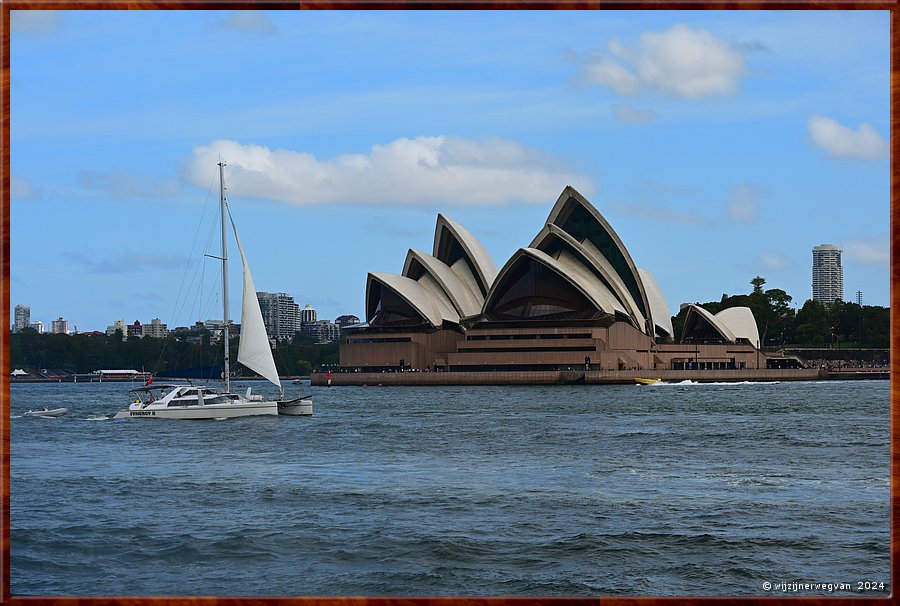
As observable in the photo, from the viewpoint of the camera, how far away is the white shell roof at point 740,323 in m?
80.4

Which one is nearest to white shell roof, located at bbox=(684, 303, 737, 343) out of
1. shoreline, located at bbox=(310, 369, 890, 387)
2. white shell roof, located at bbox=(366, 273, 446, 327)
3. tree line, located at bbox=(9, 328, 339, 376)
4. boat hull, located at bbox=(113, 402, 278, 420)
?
shoreline, located at bbox=(310, 369, 890, 387)

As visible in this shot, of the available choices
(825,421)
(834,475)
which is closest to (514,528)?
(834,475)

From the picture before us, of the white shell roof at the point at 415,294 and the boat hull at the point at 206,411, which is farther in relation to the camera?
the white shell roof at the point at 415,294

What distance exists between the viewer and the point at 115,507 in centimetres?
1442

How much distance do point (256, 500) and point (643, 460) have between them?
821 centimetres

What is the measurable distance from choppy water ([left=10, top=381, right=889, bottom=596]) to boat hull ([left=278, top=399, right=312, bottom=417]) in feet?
20.1

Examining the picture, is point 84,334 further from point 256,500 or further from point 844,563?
point 844,563

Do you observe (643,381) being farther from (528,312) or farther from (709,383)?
(528,312)

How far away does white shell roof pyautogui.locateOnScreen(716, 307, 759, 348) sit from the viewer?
8038 centimetres

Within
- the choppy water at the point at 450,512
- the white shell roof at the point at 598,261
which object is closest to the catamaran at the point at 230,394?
the choppy water at the point at 450,512

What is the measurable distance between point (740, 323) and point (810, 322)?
75.3ft

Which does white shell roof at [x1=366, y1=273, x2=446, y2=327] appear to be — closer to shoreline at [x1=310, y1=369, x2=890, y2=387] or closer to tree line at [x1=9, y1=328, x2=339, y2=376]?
shoreline at [x1=310, y1=369, x2=890, y2=387]

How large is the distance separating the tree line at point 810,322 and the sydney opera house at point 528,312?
2638 centimetres

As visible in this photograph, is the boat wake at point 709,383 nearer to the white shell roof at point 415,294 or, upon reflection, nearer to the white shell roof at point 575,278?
the white shell roof at point 575,278
